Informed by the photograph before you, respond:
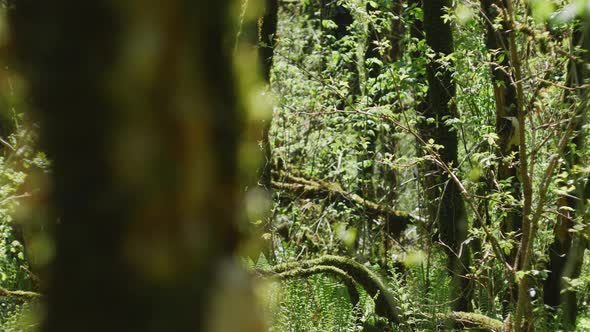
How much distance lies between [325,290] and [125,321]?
634 cm

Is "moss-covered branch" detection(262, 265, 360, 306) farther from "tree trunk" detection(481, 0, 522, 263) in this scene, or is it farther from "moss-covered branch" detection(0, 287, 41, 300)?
"moss-covered branch" detection(0, 287, 41, 300)

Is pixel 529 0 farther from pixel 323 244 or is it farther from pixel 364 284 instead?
pixel 323 244

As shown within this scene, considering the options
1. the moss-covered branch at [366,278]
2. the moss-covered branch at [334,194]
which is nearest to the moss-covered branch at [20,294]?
the moss-covered branch at [366,278]

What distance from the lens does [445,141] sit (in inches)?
312

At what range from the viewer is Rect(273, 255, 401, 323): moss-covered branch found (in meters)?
7.00

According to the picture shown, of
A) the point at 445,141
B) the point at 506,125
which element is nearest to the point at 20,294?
the point at 445,141

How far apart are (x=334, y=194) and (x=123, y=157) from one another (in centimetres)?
963

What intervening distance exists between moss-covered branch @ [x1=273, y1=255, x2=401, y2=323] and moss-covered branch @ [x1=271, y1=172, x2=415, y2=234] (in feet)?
9.89

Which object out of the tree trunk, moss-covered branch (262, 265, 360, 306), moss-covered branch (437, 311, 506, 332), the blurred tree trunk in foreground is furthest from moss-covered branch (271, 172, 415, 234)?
the blurred tree trunk in foreground

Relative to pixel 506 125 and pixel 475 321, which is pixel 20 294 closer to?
pixel 475 321

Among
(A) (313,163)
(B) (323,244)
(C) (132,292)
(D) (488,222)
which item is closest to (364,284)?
(D) (488,222)

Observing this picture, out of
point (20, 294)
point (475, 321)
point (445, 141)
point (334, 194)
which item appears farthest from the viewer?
point (334, 194)

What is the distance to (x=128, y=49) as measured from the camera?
0.80m

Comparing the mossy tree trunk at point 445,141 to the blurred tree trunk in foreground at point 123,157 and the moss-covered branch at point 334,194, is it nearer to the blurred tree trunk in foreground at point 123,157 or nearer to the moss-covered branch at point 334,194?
the moss-covered branch at point 334,194
